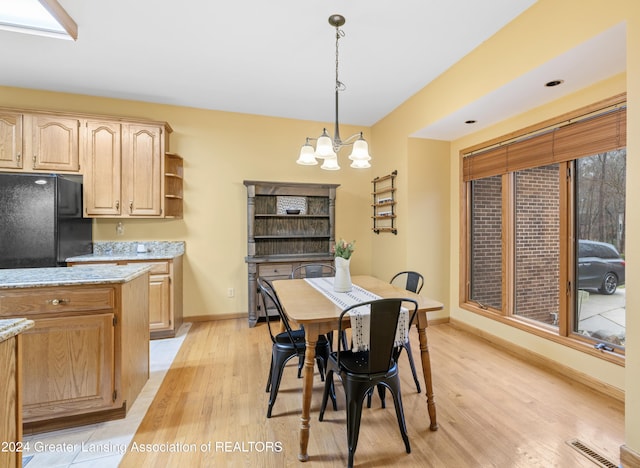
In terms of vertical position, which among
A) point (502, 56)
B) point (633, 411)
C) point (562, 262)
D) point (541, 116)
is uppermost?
point (502, 56)

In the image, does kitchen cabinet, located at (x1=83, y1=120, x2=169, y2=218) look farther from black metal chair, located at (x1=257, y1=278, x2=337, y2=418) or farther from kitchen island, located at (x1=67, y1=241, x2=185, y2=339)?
black metal chair, located at (x1=257, y1=278, x2=337, y2=418)

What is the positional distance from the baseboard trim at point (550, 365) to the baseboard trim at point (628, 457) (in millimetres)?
779

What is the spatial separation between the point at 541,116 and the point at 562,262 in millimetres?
1361

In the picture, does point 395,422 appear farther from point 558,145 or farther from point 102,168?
point 102,168

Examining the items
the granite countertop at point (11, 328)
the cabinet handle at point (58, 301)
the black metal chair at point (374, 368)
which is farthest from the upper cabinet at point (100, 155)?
the black metal chair at point (374, 368)

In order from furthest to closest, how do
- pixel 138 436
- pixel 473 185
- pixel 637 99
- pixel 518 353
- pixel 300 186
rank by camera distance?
pixel 300 186 → pixel 473 185 → pixel 518 353 → pixel 138 436 → pixel 637 99

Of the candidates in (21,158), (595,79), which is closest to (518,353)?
(595,79)

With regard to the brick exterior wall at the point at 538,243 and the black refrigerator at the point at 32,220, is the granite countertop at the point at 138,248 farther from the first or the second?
the brick exterior wall at the point at 538,243

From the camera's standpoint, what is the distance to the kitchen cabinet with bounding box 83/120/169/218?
11.2 feet

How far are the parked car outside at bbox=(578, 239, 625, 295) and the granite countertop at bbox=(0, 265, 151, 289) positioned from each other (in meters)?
3.57

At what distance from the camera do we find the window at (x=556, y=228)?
93.3 inches

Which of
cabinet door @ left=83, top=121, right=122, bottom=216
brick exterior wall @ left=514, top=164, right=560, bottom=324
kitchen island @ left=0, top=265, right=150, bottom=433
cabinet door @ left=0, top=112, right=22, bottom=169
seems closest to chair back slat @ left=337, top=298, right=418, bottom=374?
kitchen island @ left=0, top=265, right=150, bottom=433

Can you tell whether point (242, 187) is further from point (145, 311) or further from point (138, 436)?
point (138, 436)

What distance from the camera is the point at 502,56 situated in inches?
94.4
